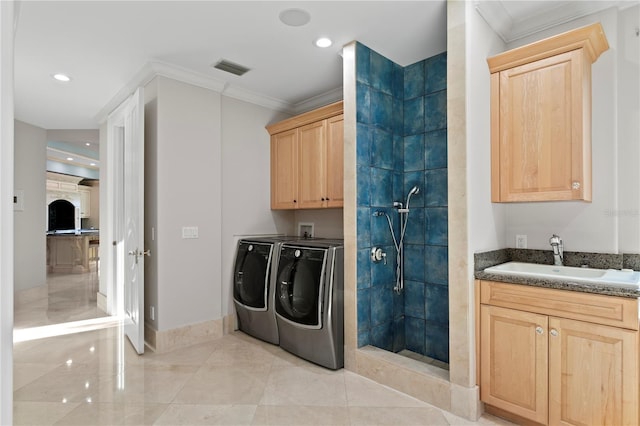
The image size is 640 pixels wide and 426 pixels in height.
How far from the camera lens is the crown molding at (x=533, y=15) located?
7.41 ft

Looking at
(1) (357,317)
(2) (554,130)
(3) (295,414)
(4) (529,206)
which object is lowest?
(3) (295,414)

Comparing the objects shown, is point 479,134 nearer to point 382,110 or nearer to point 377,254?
point 382,110

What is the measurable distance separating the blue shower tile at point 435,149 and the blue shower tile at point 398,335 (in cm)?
138

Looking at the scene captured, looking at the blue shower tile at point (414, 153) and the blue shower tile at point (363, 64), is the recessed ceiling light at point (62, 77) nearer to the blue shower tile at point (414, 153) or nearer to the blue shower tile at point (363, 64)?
the blue shower tile at point (363, 64)

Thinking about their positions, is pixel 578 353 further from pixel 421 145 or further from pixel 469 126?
pixel 421 145

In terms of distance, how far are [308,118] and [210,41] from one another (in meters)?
1.20

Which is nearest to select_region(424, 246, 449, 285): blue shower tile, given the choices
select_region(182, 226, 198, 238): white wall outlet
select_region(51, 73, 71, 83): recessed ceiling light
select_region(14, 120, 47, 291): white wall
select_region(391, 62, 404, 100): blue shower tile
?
select_region(391, 62, 404, 100): blue shower tile

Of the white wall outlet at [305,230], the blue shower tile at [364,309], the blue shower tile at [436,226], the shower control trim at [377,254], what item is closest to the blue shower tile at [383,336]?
the blue shower tile at [364,309]

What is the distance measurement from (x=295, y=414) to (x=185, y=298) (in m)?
1.67

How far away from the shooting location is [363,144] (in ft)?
9.09

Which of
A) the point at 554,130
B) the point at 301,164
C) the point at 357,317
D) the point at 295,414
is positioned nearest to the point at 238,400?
the point at 295,414

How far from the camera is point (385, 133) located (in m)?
2.98

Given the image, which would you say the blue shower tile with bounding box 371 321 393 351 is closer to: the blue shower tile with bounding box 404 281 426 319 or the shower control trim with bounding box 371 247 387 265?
the blue shower tile with bounding box 404 281 426 319

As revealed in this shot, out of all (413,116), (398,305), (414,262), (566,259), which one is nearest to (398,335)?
(398,305)
